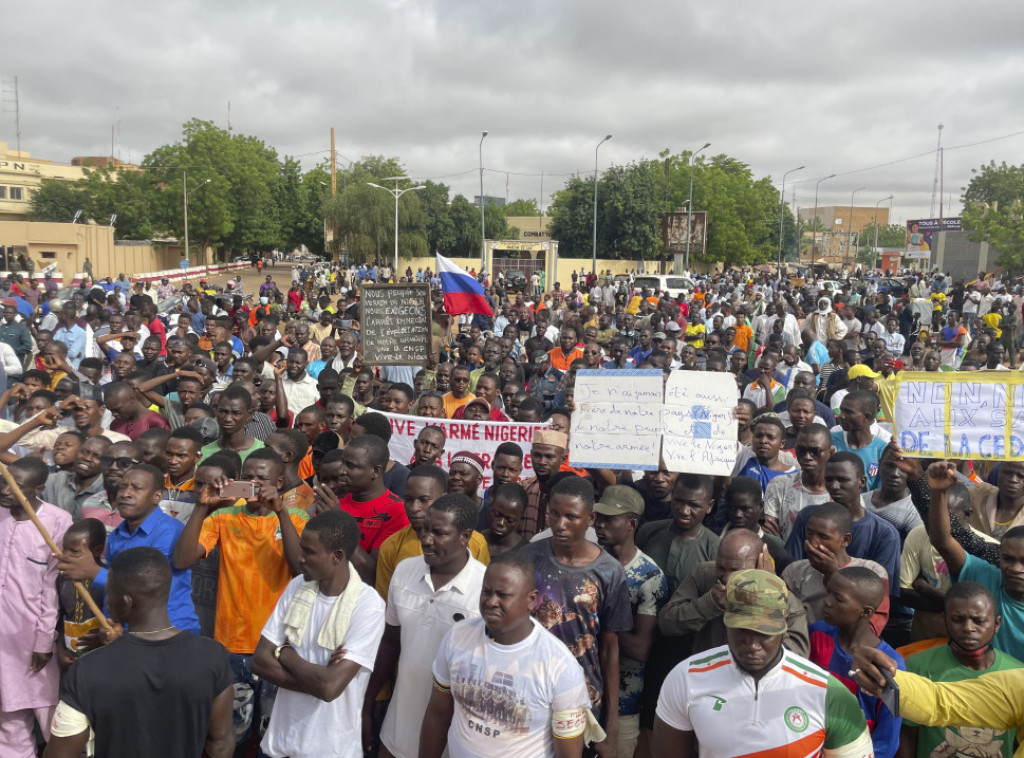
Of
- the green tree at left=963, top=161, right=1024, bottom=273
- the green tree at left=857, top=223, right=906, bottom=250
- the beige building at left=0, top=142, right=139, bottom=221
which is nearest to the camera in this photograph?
the green tree at left=963, top=161, right=1024, bottom=273

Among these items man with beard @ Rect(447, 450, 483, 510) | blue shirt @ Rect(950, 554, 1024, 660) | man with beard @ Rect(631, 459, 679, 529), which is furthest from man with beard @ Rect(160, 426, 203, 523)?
blue shirt @ Rect(950, 554, 1024, 660)

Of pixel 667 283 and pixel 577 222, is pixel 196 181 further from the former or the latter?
pixel 667 283

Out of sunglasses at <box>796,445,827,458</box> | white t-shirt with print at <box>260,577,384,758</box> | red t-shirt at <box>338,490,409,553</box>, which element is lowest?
white t-shirt with print at <box>260,577,384,758</box>

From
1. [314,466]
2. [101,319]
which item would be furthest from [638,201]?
[314,466]

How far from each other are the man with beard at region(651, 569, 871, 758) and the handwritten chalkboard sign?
244 inches

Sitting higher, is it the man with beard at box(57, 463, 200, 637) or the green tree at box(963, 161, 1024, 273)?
the green tree at box(963, 161, 1024, 273)

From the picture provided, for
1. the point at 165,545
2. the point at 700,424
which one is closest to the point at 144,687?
the point at 165,545

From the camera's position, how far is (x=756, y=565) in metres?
3.45

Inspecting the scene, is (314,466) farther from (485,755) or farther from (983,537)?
(983,537)

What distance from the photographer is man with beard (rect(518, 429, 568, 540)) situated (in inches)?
200

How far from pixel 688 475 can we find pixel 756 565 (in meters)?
1.09

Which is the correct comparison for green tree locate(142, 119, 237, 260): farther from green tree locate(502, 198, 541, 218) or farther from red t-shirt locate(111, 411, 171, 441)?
green tree locate(502, 198, 541, 218)

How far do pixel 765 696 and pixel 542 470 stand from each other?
2.56m

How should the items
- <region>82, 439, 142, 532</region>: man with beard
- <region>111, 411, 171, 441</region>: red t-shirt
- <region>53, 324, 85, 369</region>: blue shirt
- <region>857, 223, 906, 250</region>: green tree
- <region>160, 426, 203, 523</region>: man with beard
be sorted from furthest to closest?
1. <region>857, 223, 906, 250</region>: green tree
2. <region>53, 324, 85, 369</region>: blue shirt
3. <region>111, 411, 171, 441</region>: red t-shirt
4. <region>160, 426, 203, 523</region>: man with beard
5. <region>82, 439, 142, 532</region>: man with beard
